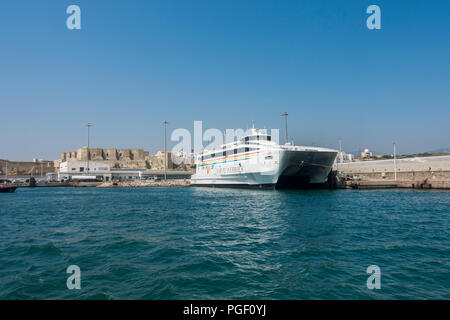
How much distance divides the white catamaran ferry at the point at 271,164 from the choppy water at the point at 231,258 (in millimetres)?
17380

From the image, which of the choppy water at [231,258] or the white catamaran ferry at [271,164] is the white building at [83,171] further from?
the choppy water at [231,258]

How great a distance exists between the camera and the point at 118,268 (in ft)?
27.1

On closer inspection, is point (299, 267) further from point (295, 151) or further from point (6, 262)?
point (295, 151)

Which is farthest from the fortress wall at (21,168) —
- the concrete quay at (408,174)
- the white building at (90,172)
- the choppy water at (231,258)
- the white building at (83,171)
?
the choppy water at (231,258)

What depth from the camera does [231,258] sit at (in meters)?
9.15

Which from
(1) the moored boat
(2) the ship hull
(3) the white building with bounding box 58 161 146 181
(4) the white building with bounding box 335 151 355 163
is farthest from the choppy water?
(3) the white building with bounding box 58 161 146 181

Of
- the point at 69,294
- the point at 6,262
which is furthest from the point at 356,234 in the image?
the point at 6,262

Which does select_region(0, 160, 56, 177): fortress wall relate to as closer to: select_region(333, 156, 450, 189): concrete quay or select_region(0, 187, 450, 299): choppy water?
select_region(333, 156, 450, 189): concrete quay

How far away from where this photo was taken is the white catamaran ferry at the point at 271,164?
110 ft

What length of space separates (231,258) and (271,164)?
2625 cm

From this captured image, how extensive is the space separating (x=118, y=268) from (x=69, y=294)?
1812 millimetres

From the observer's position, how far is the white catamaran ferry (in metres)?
33.4

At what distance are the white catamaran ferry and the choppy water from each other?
1738cm
